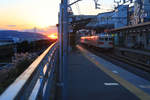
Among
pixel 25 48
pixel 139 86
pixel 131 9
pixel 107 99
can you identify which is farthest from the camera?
pixel 131 9

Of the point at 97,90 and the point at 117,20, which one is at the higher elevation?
the point at 117,20

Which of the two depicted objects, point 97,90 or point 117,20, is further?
point 117,20

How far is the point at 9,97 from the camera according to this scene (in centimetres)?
114

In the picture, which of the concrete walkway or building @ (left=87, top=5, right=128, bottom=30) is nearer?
the concrete walkway

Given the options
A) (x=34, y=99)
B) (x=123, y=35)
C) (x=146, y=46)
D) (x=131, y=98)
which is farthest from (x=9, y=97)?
(x=123, y=35)

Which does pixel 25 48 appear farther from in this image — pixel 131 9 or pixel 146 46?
pixel 131 9

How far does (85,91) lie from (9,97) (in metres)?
4.99

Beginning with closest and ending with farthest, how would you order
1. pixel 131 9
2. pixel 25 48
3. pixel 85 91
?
1. pixel 85 91
2. pixel 25 48
3. pixel 131 9

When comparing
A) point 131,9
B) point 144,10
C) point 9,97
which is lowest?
point 9,97

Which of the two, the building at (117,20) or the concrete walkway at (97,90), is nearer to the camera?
the concrete walkway at (97,90)

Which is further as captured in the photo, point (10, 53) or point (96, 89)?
point (10, 53)

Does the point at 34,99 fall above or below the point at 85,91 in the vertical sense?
above

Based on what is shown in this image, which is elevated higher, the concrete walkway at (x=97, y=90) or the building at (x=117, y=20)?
the building at (x=117, y=20)

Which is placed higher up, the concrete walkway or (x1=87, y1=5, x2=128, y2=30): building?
(x1=87, y1=5, x2=128, y2=30): building
